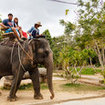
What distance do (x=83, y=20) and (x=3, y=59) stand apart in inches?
226

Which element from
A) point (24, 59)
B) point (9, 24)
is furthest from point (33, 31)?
point (24, 59)

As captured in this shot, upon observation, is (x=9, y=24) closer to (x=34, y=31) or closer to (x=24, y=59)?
(x=34, y=31)

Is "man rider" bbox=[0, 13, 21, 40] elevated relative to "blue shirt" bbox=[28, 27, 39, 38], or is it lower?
elevated

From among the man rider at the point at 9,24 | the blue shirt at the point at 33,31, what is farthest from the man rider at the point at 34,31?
the man rider at the point at 9,24

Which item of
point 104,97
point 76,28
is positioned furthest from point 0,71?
point 76,28

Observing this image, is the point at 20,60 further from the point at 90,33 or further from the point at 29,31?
the point at 90,33

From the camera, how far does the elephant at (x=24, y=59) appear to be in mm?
5887

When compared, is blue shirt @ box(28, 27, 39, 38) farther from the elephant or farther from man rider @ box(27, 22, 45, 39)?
the elephant

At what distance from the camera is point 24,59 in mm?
5930

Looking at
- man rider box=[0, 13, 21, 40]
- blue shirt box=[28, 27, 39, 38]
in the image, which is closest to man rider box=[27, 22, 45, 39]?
blue shirt box=[28, 27, 39, 38]

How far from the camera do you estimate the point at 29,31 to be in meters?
6.74

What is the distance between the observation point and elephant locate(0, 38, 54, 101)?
5.89 meters

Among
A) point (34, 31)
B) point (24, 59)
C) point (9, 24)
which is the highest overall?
point (9, 24)

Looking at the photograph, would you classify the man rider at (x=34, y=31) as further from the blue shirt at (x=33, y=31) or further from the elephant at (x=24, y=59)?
the elephant at (x=24, y=59)
